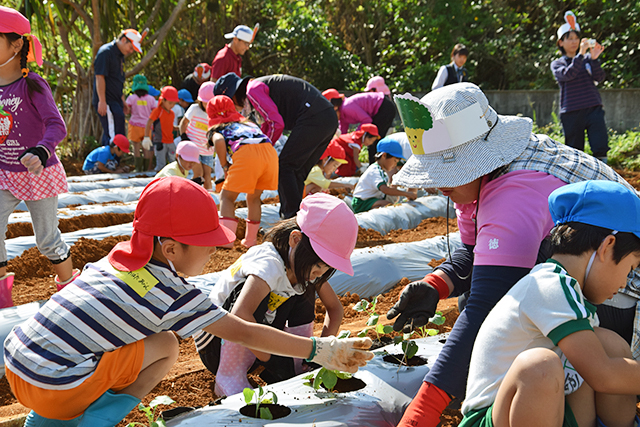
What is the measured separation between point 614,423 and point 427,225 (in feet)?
11.7

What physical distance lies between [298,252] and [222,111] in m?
2.50

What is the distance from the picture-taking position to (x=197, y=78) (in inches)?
388

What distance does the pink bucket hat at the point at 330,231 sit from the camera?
1851mm

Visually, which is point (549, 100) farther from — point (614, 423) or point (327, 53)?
point (614, 423)

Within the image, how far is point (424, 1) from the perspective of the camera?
12.9 meters

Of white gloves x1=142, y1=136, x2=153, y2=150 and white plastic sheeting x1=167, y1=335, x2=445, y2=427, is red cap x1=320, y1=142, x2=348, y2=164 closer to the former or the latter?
white gloves x1=142, y1=136, x2=153, y2=150

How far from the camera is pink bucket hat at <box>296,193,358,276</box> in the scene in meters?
1.85

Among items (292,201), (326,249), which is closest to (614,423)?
(326,249)

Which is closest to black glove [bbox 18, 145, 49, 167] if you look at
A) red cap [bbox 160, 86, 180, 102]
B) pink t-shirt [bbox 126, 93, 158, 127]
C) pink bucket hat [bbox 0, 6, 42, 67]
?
pink bucket hat [bbox 0, 6, 42, 67]

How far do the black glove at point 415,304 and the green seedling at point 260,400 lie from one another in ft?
1.60

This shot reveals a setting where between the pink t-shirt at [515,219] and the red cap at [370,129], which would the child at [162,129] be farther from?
the pink t-shirt at [515,219]

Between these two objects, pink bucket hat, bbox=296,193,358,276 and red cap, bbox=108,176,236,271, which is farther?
pink bucket hat, bbox=296,193,358,276

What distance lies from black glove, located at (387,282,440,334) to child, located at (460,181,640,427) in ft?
1.78

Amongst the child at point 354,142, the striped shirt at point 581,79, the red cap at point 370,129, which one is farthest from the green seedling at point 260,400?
the red cap at point 370,129
